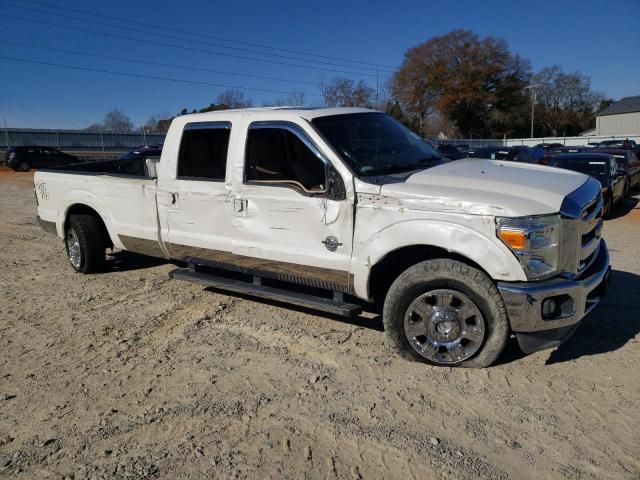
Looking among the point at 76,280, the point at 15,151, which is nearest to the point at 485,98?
the point at 15,151

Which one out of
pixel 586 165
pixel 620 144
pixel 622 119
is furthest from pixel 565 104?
pixel 586 165

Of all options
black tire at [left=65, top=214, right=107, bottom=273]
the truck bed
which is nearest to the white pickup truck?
black tire at [left=65, top=214, right=107, bottom=273]

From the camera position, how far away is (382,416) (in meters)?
3.43

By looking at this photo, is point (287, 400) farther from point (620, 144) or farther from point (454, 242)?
point (620, 144)

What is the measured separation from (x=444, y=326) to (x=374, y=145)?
1.79 meters

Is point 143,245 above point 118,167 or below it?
below

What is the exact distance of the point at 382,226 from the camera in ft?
13.5

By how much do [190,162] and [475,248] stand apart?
306 centimetres

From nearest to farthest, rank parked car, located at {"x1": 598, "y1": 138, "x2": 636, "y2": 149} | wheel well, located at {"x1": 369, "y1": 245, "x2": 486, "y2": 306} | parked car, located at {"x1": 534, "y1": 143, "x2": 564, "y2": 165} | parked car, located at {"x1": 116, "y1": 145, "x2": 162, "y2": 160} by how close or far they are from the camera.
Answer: wheel well, located at {"x1": 369, "y1": 245, "x2": 486, "y2": 306} → parked car, located at {"x1": 116, "y1": 145, "x2": 162, "y2": 160} → parked car, located at {"x1": 534, "y1": 143, "x2": 564, "y2": 165} → parked car, located at {"x1": 598, "y1": 138, "x2": 636, "y2": 149}

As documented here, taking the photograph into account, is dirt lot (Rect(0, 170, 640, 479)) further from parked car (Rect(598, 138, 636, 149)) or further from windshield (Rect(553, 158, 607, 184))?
parked car (Rect(598, 138, 636, 149))

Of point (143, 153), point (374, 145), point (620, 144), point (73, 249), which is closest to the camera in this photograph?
point (374, 145)

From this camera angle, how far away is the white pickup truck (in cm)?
364

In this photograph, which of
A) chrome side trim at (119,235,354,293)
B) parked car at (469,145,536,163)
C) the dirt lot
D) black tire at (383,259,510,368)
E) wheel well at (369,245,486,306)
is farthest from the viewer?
parked car at (469,145,536,163)

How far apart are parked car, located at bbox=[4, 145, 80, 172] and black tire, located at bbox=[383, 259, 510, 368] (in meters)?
31.0
